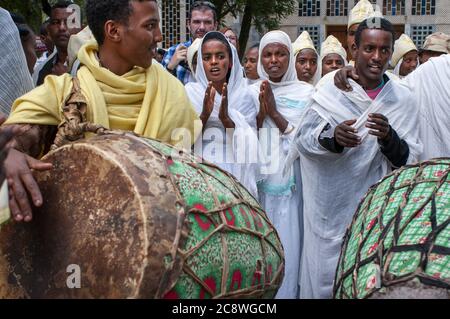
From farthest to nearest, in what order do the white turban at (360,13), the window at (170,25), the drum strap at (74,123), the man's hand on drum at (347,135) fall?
1. the window at (170,25)
2. the white turban at (360,13)
3. the man's hand on drum at (347,135)
4. the drum strap at (74,123)

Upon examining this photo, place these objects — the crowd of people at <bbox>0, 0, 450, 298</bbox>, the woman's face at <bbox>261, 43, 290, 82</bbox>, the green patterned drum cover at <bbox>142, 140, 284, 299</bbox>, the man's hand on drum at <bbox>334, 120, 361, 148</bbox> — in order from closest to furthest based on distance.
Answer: the green patterned drum cover at <bbox>142, 140, 284, 299</bbox>, the crowd of people at <bbox>0, 0, 450, 298</bbox>, the man's hand on drum at <bbox>334, 120, 361, 148</bbox>, the woman's face at <bbox>261, 43, 290, 82</bbox>

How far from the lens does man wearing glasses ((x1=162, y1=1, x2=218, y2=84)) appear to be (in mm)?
6336

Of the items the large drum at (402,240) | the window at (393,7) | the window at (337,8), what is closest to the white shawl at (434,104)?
the large drum at (402,240)

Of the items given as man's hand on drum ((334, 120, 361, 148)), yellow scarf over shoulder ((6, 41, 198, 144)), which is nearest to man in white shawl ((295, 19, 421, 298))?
man's hand on drum ((334, 120, 361, 148))

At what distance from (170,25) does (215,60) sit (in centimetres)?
1928

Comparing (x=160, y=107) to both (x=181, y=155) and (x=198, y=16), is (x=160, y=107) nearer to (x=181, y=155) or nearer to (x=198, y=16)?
(x=181, y=155)

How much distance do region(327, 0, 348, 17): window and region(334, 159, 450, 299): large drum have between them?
2249cm

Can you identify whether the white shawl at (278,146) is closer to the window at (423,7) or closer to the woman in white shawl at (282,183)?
the woman in white shawl at (282,183)

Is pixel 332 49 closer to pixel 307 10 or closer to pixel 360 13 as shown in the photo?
pixel 360 13

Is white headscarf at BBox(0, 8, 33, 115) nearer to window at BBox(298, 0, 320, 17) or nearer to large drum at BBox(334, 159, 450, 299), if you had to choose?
large drum at BBox(334, 159, 450, 299)

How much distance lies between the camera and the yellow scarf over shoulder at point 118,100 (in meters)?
3.03

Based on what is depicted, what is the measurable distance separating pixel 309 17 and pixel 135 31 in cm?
2265

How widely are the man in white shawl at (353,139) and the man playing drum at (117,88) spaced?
153cm

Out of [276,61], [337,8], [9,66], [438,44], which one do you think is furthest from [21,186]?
[337,8]
